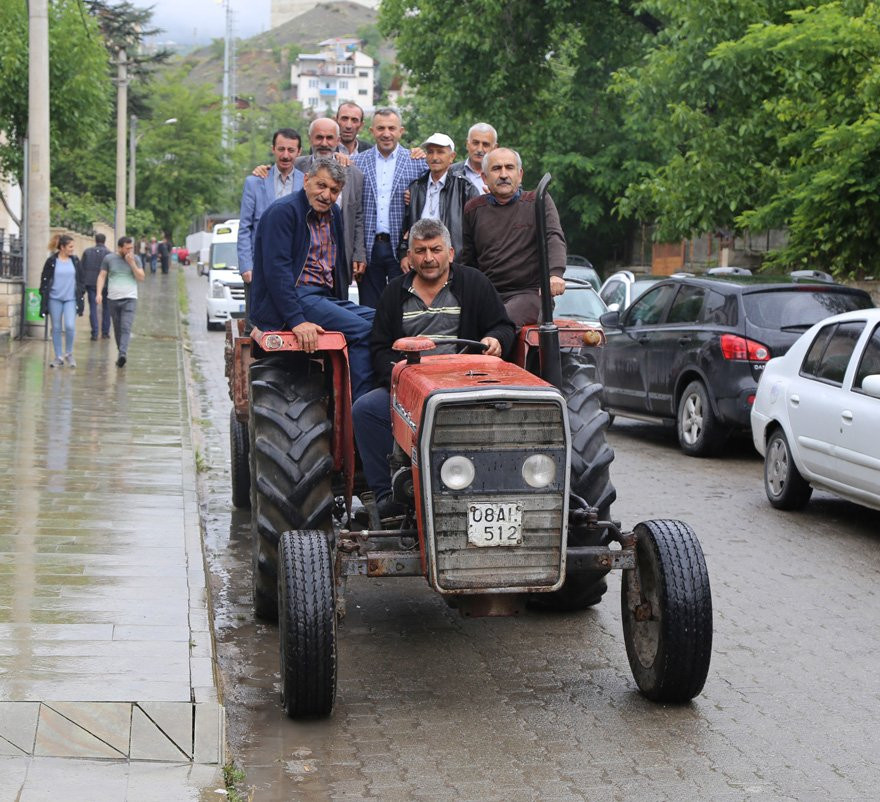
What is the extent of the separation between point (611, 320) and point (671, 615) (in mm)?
10748

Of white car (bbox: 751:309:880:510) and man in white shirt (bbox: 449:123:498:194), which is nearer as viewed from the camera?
man in white shirt (bbox: 449:123:498:194)

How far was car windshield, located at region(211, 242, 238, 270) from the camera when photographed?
3422 cm

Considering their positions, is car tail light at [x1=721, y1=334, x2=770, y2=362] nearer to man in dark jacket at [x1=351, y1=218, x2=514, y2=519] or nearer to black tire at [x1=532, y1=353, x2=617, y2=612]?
black tire at [x1=532, y1=353, x2=617, y2=612]

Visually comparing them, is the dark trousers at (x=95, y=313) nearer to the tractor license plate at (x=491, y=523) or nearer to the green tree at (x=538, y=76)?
the green tree at (x=538, y=76)

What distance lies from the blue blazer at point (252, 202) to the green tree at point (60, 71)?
19.9 meters

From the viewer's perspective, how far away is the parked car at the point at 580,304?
1939 cm

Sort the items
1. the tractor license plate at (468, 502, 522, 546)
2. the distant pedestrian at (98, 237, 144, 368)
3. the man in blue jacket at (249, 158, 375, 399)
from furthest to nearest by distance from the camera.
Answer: the distant pedestrian at (98, 237, 144, 368)
the man in blue jacket at (249, 158, 375, 399)
the tractor license plate at (468, 502, 522, 546)

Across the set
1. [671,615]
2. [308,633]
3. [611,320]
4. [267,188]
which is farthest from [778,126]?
[308,633]

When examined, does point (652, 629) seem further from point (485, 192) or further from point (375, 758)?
point (485, 192)

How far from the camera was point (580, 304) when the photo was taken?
19.9 m

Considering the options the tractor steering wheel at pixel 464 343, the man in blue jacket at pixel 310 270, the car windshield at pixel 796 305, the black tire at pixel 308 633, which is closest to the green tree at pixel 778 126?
the car windshield at pixel 796 305

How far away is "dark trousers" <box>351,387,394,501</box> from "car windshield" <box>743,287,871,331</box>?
7925 millimetres

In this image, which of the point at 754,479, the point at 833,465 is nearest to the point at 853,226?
the point at 754,479

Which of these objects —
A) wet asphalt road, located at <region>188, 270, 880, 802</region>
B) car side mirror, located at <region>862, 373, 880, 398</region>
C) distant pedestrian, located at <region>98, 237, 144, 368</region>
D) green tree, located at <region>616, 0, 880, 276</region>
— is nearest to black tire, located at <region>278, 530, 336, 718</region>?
wet asphalt road, located at <region>188, 270, 880, 802</region>
